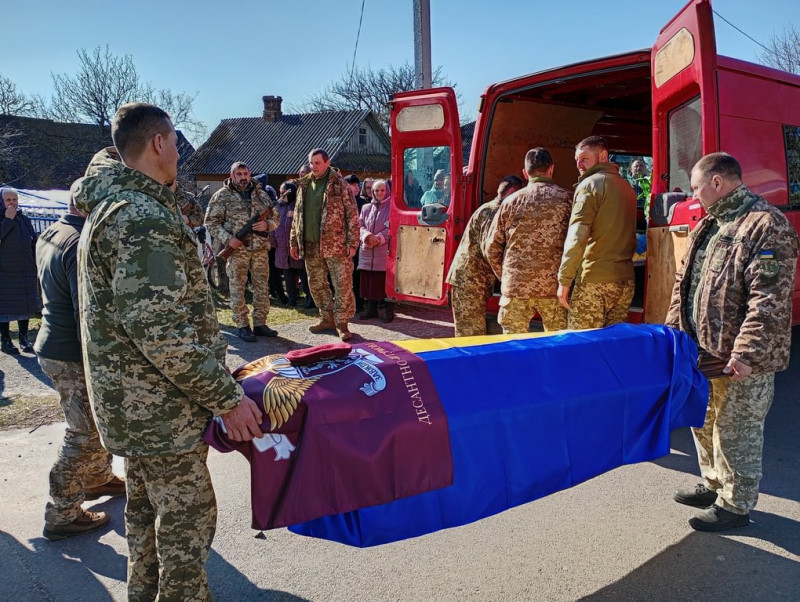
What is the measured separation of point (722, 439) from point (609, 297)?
1.37 m

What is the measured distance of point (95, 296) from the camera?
6.89 feet

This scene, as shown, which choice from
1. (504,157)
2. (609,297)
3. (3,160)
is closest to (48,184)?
(3,160)

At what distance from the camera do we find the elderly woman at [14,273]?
6930 mm

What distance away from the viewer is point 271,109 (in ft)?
136

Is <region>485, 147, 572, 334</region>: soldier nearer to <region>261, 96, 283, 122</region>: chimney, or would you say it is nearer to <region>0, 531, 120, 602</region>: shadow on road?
<region>0, 531, 120, 602</region>: shadow on road

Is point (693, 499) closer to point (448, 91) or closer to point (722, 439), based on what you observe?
point (722, 439)

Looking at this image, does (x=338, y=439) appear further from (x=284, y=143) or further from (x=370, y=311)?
(x=284, y=143)

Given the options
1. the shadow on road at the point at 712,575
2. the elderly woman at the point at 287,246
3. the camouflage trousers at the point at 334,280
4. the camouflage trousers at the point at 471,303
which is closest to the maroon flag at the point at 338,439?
the shadow on road at the point at 712,575

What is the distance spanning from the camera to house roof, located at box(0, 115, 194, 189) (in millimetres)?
32156

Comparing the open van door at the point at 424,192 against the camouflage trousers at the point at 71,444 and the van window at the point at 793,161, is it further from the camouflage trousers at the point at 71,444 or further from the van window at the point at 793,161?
the camouflage trousers at the point at 71,444

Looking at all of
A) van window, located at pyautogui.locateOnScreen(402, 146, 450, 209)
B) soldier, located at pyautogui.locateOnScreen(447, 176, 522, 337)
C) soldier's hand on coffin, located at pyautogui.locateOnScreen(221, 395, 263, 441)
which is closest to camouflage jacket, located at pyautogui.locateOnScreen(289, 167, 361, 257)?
van window, located at pyautogui.locateOnScreen(402, 146, 450, 209)

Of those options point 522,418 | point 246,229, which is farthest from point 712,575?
point 246,229

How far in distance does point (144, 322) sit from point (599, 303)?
10.5 feet

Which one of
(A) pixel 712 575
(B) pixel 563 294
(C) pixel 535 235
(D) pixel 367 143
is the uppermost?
(D) pixel 367 143
